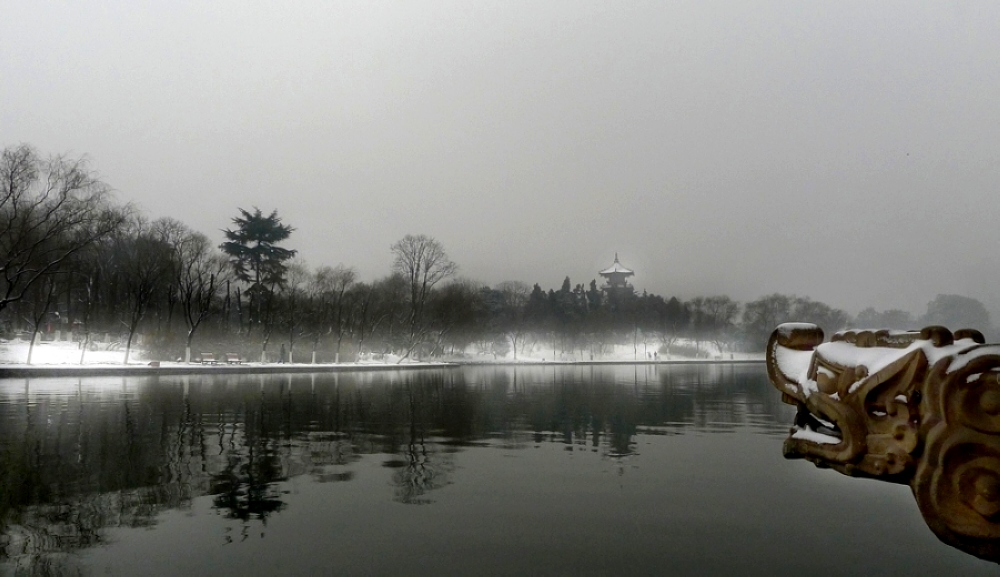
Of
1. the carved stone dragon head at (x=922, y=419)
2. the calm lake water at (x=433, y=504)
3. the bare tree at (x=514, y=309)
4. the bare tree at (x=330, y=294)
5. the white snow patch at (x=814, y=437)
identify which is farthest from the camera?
the bare tree at (x=514, y=309)

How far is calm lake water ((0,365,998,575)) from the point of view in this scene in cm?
498

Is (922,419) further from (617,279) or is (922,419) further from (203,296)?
(617,279)

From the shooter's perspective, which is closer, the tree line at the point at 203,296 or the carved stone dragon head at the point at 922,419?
the carved stone dragon head at the point at 922,419

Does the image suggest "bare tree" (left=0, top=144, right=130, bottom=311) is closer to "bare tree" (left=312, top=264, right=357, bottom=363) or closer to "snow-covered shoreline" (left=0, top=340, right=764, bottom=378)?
"snow-covered shoreline" (left=0, top=340, right=764, bottom=378)

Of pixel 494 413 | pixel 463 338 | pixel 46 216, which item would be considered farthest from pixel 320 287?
pixel 494 413

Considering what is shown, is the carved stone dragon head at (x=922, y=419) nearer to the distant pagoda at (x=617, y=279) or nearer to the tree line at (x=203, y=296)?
the tree line at (x=203, y=296)

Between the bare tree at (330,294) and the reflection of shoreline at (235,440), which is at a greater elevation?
the bare tree at (330,294)

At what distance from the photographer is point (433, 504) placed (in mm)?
6711

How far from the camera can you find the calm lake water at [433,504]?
4.98 metres

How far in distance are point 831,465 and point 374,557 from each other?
3405 mm

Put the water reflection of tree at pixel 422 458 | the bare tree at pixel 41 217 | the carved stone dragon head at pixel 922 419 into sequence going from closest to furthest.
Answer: the carved stone dragon head at pixel 922 419, the water reflection of tree at pixel 422 458, the bare tree at pixel 41 217

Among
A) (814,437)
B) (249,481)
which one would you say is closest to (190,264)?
(249,481)

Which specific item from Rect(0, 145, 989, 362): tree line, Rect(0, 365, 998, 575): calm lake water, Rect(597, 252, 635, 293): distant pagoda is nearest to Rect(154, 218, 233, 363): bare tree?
Rect(0, 145, 989, 362): tree line

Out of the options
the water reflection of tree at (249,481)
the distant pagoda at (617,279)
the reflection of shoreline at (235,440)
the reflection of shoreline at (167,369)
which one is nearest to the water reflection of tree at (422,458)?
the reflection of shoreline at (235,440)
